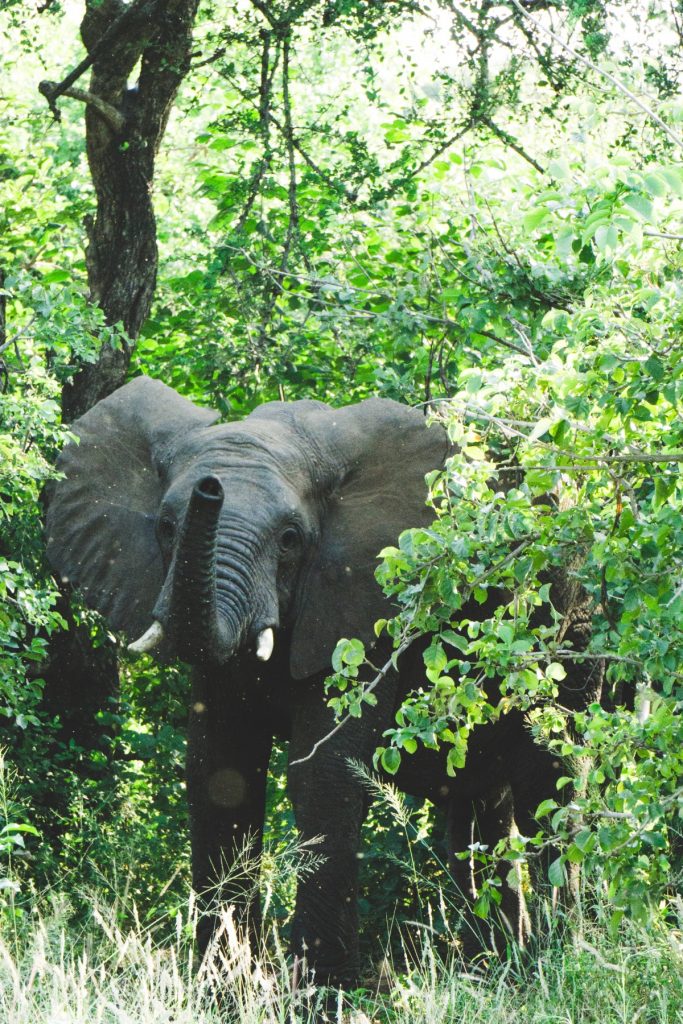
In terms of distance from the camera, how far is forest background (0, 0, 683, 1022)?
3730mm

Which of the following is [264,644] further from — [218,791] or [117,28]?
[117,28]

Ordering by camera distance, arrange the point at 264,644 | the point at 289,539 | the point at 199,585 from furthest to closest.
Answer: the point at 289,539 → the point at 264,644 → the point at 199,585

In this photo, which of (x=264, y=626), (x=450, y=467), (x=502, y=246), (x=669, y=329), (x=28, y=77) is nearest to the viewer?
(x=669, y=329)

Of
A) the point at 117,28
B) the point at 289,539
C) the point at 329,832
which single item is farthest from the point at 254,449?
the point at 117,28

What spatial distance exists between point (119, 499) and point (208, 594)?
162 centimetres

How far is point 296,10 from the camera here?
7.87 m

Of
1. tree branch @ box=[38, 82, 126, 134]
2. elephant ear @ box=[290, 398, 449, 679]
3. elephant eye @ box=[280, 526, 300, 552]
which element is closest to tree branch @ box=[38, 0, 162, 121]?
tree branch @ box=[38, 82, 126, 134]

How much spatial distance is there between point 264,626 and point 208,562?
60 cm

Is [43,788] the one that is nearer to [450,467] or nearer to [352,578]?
[352,578]

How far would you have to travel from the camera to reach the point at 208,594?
16.5 ft

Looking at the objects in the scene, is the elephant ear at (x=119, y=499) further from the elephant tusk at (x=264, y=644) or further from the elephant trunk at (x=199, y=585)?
the elephant trunk at (x=199, y=585)

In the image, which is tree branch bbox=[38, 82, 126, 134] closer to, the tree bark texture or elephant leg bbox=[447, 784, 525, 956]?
the tree bark texture

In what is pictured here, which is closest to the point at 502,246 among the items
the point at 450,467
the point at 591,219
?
the point at 450,467

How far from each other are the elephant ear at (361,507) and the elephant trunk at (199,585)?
77 cm
